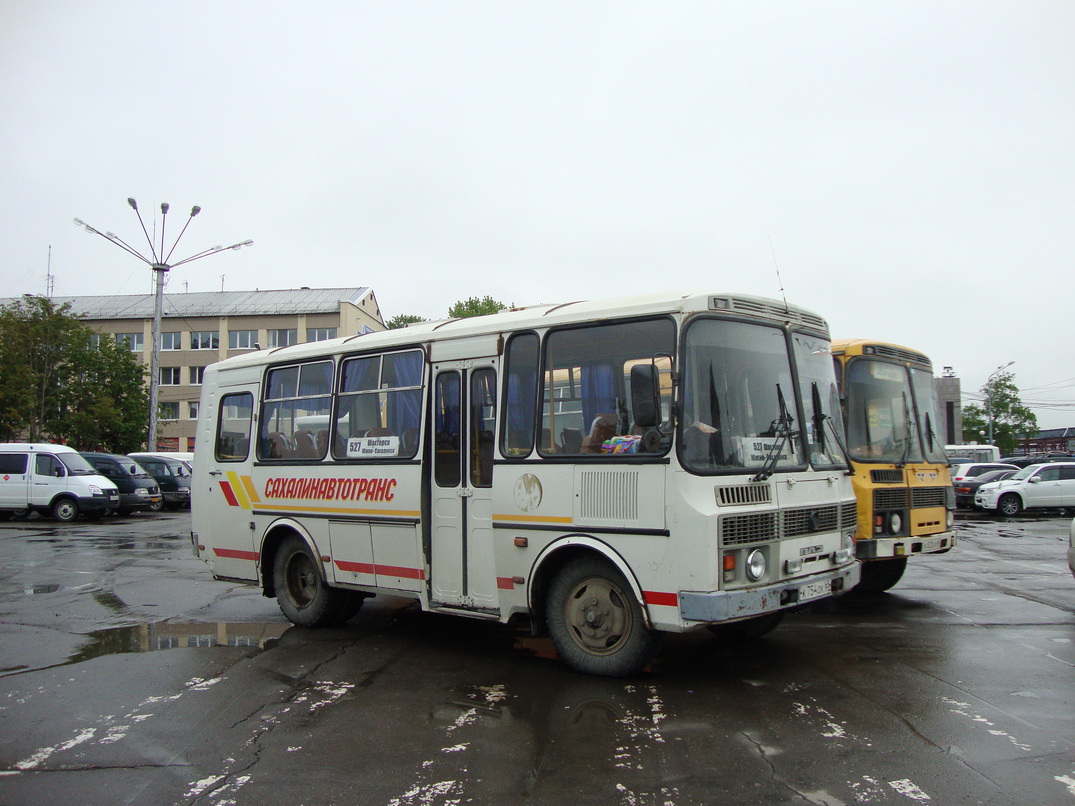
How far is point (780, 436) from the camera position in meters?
6.46

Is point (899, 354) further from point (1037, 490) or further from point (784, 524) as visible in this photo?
point (1037, 490)

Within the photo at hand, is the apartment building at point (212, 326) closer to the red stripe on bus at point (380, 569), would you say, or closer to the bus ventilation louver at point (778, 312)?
the red stripe on bus at point (380, 569)

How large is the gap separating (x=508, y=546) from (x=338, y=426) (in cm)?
263

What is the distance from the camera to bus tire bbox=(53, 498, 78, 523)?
963 inches

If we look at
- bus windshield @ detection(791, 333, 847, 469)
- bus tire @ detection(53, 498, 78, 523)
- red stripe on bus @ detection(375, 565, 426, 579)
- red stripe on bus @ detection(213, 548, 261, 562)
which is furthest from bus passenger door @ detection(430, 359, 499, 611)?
bus tire @ detection(53, 498, 78, 523)

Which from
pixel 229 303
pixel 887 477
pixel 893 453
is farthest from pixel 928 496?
pixel 229 303

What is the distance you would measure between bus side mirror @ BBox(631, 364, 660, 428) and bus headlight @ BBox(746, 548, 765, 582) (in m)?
1.15

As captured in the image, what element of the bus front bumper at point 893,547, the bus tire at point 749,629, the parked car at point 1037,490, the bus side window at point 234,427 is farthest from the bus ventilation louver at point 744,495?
the parked car at point 1037,490

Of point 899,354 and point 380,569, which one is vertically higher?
point 899,354

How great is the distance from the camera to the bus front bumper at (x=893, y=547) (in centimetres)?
884

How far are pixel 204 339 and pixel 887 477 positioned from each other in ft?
211

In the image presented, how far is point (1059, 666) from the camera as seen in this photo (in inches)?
267

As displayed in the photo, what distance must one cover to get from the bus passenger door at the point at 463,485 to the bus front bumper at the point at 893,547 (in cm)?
412

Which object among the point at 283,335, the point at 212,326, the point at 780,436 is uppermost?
the point at 212,326
